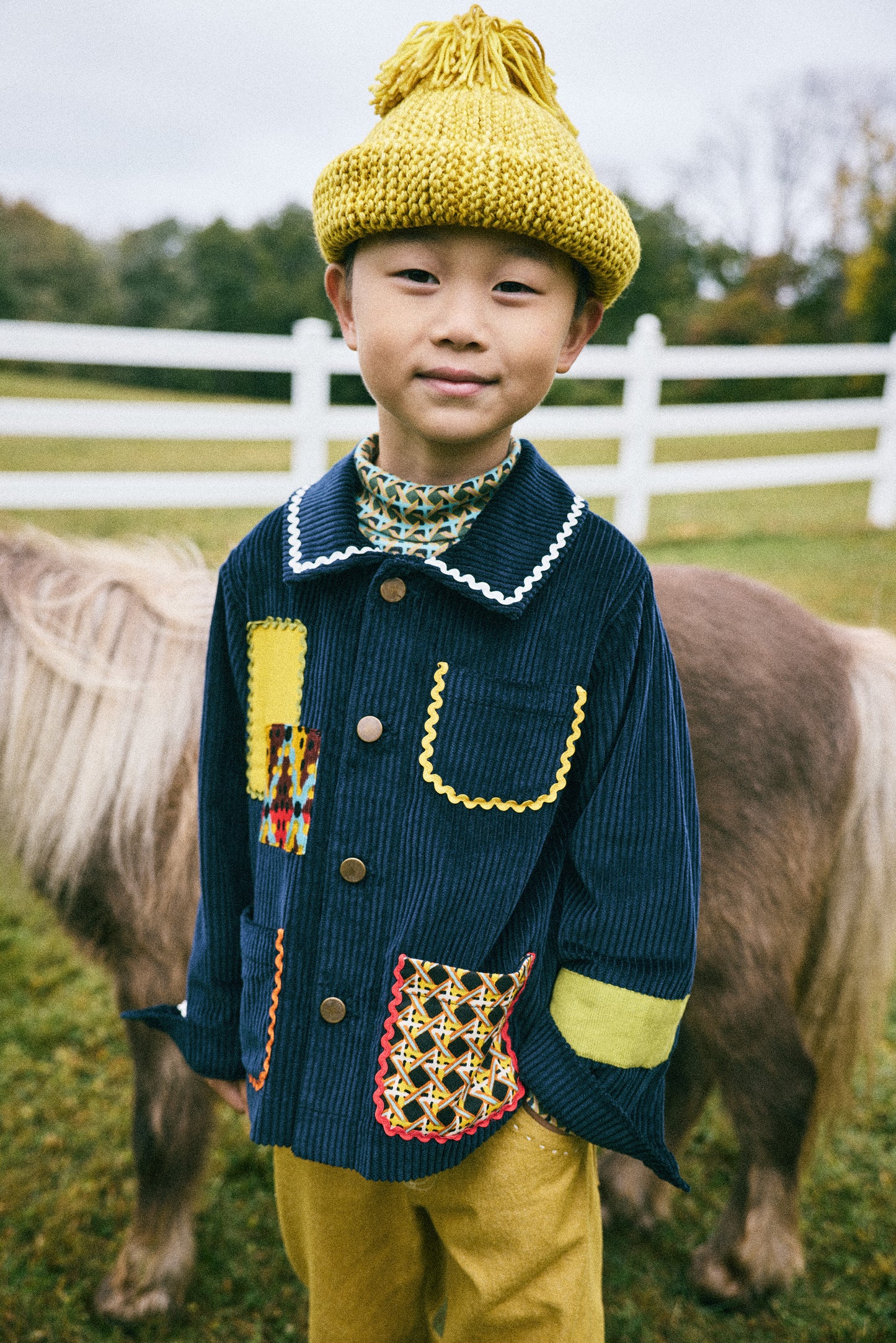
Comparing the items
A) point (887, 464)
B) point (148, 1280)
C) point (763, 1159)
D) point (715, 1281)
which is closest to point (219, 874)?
point (148, 1280)

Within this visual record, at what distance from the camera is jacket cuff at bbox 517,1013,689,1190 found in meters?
1.10

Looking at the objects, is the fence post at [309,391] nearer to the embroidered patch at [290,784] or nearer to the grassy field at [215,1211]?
the grassy field at [215,1211]

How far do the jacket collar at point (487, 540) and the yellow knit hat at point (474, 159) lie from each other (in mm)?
252

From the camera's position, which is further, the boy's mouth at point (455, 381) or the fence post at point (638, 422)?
the fence post at point (638, 422)

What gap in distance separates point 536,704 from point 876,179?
1083 inches

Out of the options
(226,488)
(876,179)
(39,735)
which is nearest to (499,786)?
(39,735)

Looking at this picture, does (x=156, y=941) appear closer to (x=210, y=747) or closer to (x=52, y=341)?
(x=210, y=747)

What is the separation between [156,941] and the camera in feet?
6.15

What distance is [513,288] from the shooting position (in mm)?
1062

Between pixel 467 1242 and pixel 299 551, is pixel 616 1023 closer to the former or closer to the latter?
pixel 467 1242

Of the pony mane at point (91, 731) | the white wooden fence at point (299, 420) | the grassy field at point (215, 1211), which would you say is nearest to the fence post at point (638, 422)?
the white wooden fence at point (299, 420)

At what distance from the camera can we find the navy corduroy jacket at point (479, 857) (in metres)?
1.11

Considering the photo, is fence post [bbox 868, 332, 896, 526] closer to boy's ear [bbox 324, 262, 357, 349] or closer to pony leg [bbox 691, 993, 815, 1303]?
pony leg [bbox 691, 993, 815, 1303]

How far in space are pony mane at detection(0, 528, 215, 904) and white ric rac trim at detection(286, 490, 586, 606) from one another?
0.79 meters
